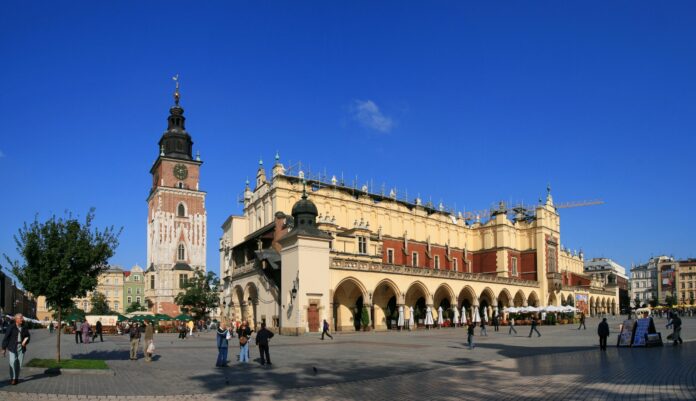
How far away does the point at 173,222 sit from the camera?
3295 inches

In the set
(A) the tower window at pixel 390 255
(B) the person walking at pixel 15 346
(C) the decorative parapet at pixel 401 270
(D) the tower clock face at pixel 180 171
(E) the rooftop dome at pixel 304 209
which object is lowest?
(B) the person walking at pixel 15 346

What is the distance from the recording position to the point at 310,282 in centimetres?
4109

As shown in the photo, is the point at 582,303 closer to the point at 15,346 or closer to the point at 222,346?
the point at 222,346

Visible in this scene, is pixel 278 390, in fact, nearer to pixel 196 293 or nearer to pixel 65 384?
pixel 65 384

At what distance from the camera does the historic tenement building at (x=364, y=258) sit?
4212cm

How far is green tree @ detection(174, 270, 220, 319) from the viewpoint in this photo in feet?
215

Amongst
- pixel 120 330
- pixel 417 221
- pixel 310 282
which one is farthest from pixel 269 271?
pixel 417 221

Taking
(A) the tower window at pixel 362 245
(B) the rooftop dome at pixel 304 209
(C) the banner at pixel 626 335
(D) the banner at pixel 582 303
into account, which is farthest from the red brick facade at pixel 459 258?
(C) the banner at pixel 626 335

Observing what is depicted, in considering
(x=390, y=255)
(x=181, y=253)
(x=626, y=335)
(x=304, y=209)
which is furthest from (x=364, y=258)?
(x=181, y=253)

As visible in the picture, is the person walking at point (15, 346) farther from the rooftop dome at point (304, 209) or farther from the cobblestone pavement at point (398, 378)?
the rooftop dome at point (304, 209)

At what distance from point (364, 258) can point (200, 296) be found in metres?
23.2

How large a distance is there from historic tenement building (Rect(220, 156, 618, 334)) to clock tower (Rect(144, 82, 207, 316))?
19.9m

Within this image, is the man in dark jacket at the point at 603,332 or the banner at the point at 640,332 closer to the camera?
the man in dark jacket at the point at 603,332

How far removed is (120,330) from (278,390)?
1825 inches
